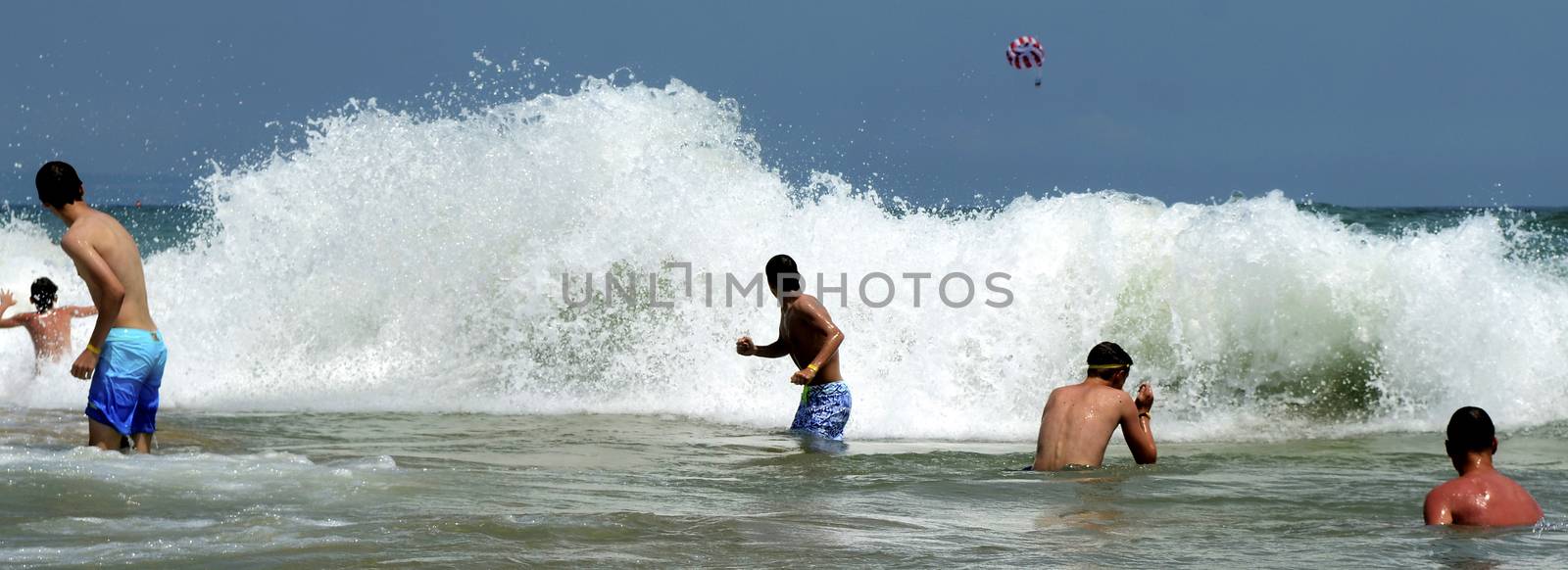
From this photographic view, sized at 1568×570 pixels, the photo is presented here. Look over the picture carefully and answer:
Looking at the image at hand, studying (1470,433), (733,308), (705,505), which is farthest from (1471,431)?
(733,308)

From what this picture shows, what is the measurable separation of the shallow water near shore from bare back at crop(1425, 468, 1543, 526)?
7 cm

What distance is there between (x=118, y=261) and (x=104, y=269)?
11 centimetres

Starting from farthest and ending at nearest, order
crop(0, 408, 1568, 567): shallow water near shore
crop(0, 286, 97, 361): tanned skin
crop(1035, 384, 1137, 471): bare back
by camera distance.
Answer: crop(0, 286, 97, 361): tanned skin, crop(1035, 384, 1137, 471): bare back, crop(0, 408, 1568, 567): shallow water near shore

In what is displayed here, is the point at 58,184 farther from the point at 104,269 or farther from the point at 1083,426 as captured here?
the point at 1083,426

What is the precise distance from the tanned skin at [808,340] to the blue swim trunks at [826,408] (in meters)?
0.06

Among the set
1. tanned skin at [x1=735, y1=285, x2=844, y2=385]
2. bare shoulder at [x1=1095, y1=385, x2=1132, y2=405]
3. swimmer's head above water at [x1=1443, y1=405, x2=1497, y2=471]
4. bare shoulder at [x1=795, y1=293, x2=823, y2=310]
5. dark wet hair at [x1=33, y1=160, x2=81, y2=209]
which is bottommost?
swimmer's head above water at [x1=1443, y1=405, x2=1497, y2=471]

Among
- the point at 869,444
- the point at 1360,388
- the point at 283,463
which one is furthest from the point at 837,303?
the point at 283,463

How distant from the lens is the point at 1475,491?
5.52 metres

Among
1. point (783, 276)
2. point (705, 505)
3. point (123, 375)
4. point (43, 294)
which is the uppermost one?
point (43, 294)

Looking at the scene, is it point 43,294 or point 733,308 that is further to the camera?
point 733,308

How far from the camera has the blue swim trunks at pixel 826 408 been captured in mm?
8461

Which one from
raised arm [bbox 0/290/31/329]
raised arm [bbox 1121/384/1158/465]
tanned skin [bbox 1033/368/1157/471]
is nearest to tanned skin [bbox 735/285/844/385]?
tanned skin [bbox 1033/368/1157/471]

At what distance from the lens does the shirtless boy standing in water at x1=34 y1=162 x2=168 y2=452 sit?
6.08 meters

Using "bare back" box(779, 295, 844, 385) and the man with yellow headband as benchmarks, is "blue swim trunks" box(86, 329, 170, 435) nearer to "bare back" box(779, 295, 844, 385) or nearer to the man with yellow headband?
"bare back" box(779, 295, 844, 385)
